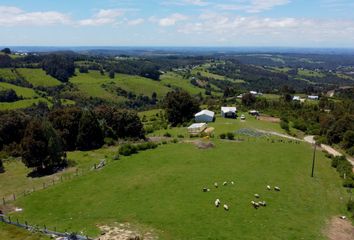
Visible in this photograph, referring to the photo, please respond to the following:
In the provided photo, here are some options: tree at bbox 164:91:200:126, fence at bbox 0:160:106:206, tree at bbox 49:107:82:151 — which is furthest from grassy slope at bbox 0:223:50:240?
tree at bbox 164:91:200:126

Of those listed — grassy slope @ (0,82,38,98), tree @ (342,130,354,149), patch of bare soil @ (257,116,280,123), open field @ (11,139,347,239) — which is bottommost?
grassy slope @ (0,82,38,98)

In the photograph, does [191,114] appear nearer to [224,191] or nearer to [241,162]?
[241,162]

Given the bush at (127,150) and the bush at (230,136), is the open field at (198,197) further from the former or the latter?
the bush at (230,136)

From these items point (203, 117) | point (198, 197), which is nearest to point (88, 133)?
point (198, 197)

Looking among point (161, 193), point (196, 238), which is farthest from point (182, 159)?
point (196, 238)

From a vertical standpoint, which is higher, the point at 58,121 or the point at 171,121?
the point at 58,121

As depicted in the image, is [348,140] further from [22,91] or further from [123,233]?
[22,91]

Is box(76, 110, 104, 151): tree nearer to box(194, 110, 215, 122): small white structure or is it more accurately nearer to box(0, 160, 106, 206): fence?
box(0, 160, 106, 206): fence
